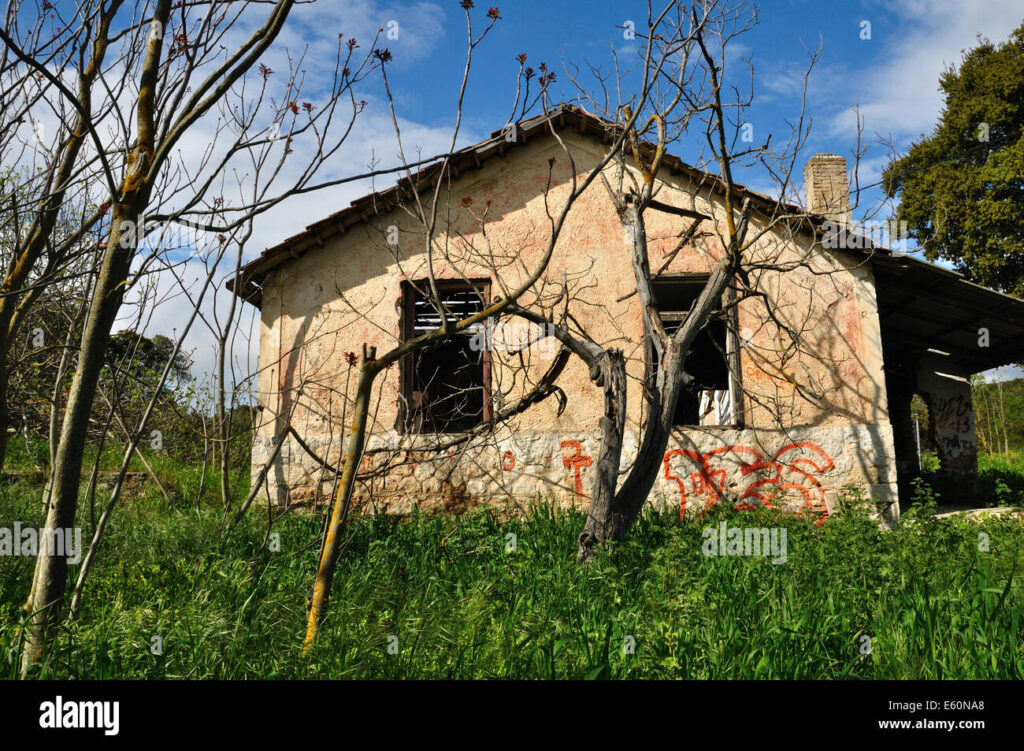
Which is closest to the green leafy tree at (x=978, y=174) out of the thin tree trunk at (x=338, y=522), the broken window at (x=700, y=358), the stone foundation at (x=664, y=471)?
the broken window at (x=700, y=358)

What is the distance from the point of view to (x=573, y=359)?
26.6 ft

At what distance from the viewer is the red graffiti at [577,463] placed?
25.6 ft

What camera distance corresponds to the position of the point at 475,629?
3955 millimetres

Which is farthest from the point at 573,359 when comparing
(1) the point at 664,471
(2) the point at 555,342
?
(1) the point at 664,471

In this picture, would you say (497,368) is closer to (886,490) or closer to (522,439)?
(522,439)

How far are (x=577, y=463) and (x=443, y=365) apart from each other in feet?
20.3

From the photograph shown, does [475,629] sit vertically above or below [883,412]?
below

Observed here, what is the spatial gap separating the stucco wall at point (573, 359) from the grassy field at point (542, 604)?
1113 millimetres

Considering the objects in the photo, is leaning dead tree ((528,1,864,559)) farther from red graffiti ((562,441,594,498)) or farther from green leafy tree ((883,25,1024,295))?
green leafy tree ((883,25,1024,295))

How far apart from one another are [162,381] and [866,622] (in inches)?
167

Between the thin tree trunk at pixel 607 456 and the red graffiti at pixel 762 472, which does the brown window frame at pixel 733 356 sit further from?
the thin tree trunk at pixel 607 456
